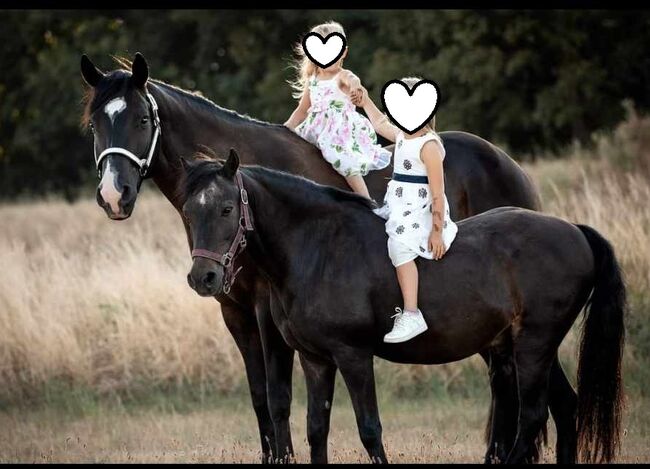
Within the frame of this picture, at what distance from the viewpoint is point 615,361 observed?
652 centimetres

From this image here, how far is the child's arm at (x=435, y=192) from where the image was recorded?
6066 millimetres

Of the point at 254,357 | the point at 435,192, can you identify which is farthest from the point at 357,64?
the point at 435,192

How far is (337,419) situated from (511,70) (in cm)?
1487

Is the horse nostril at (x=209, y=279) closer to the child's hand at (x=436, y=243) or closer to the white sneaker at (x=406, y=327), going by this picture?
the white sneaker at (x=406, y=327)

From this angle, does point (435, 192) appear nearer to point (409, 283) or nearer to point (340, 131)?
point (409, 283)

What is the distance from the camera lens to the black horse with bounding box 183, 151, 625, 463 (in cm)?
605

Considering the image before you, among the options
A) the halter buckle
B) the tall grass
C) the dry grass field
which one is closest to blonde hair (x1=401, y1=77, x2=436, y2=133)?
the halter buckle

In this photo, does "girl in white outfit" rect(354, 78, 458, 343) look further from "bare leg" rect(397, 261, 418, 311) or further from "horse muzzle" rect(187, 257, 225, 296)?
"horse muzzle" rect(187, 257, 225, 296)

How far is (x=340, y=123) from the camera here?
732cm

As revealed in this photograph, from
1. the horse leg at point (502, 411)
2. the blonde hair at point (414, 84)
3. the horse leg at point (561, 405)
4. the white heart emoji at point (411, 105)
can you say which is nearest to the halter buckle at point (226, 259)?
the white heart emoji at point (411, 105)

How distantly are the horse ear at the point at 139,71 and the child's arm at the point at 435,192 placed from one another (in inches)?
75.8

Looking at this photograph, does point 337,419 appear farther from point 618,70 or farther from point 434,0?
point 618,70

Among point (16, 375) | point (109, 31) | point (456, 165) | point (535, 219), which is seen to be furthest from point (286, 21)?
point (535, 219)

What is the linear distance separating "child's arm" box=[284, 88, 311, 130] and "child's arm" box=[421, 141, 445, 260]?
5.08 ft
